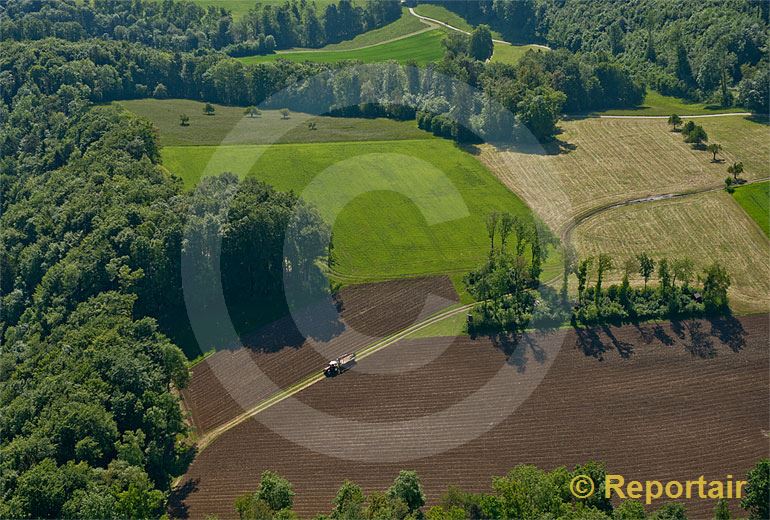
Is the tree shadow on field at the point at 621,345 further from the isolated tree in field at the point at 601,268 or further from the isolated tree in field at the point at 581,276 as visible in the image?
the isolated tree in field at the point at 581,276

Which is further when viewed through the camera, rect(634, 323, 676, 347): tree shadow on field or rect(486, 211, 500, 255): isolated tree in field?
rect(486, 211, 500, 255): isolated tree in field

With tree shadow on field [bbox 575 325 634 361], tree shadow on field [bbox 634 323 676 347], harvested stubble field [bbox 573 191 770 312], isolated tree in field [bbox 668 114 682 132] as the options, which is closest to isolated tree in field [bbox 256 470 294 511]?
tree shadow on field [bbox 575 325 634 361]

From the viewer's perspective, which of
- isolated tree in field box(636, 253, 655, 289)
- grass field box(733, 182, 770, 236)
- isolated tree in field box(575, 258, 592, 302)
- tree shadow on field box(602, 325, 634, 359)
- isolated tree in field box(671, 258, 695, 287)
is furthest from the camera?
grass field box(733, 182, 770, 236)

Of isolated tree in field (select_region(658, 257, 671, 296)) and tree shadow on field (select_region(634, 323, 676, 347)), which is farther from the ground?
isolated tree in field (select_region(658, 257, 671, 296))

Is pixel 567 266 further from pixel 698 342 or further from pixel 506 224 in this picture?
pixel 698 342

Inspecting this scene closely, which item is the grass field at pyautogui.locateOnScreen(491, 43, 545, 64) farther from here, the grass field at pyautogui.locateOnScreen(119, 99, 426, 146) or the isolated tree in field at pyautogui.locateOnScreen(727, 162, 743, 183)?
the isolated tree in field at pyautogui.locateOnScreen(727, 162, 743, 183)

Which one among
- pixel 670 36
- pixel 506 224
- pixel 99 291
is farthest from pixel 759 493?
Result: pixel 670 36
